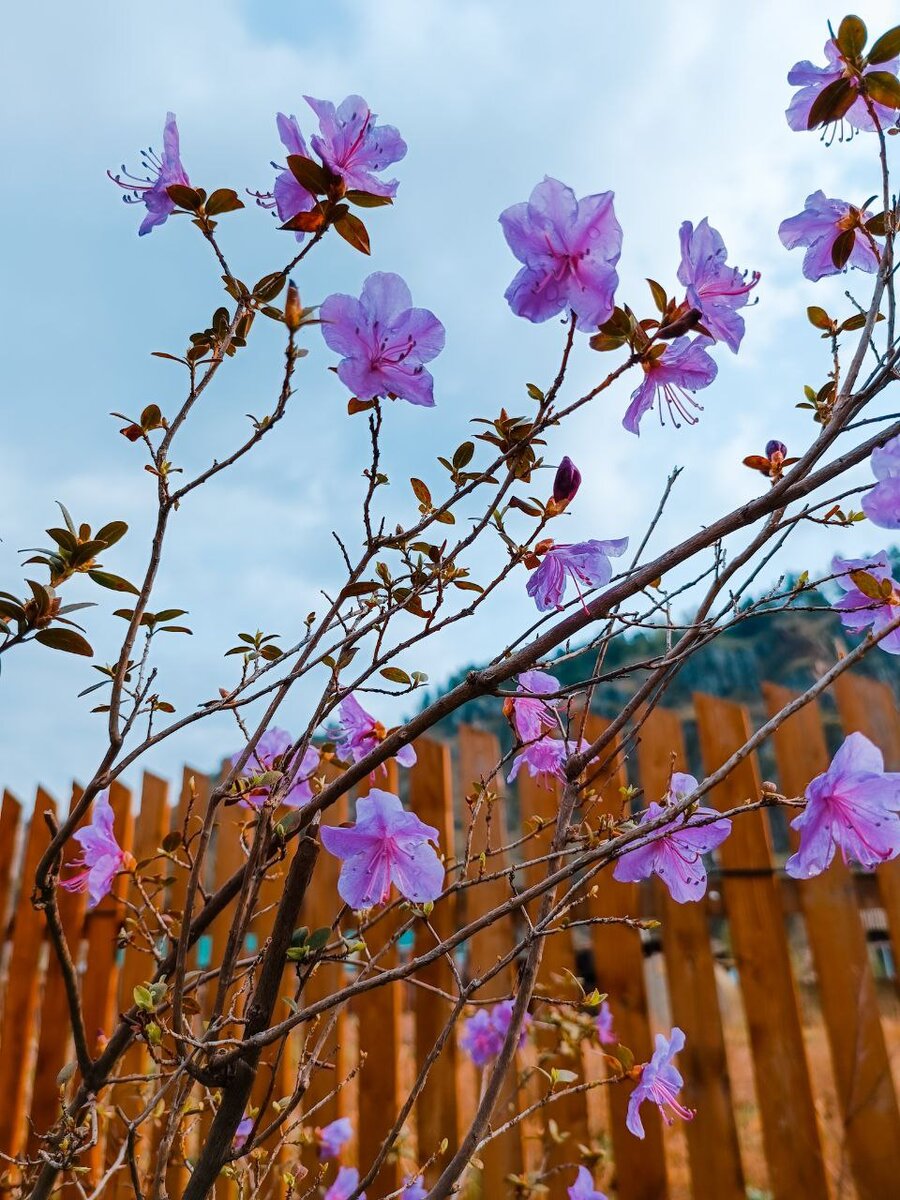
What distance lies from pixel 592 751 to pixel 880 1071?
191 cm

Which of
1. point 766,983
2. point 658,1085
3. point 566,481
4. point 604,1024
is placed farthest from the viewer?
point 766,983

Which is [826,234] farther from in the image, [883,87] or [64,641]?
[64,641]

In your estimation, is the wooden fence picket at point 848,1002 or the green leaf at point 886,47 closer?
the green leaf at point 886,47

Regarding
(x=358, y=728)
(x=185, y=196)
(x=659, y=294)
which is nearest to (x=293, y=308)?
(x=185, y=196)

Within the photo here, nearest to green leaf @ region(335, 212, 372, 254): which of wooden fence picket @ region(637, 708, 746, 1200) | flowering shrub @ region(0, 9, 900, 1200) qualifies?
flowering shrub @ region(0, 9, 900, 1200)

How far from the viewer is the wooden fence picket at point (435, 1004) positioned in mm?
2449

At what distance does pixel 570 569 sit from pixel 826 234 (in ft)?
1.72

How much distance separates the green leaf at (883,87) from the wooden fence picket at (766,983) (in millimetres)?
1585

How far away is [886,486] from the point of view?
2.55ft

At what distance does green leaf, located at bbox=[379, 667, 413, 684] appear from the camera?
1.02 m

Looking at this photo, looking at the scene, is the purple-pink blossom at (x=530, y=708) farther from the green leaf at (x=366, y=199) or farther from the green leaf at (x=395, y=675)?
the green leaf at (x=366, y=199)

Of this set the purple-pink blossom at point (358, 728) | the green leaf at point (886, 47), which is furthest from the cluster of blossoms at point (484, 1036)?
the green leaf at point (886, 47)

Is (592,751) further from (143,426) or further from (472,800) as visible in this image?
(143,426)

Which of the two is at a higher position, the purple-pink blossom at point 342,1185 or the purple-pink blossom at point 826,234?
the purple-pink blossom at point 826,234
